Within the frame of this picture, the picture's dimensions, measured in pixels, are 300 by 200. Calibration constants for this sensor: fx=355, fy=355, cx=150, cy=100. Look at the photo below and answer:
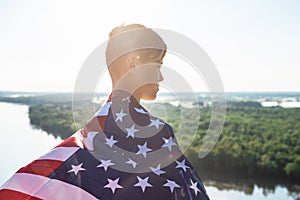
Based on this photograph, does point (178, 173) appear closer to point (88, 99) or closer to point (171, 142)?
point (171, 142)

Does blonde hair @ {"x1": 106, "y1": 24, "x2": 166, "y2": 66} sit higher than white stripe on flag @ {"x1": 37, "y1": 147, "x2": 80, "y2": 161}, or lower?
higher

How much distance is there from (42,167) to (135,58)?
1.14ft

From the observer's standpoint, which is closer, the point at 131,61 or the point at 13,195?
the point at 13,195

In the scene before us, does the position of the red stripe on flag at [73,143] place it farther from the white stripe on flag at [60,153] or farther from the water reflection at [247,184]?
the water reflection at [247,184]

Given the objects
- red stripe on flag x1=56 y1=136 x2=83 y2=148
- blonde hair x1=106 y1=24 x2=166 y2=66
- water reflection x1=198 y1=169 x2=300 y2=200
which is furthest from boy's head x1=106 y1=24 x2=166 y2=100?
water reflection x1=198 y1=169 x2=300 y2=200

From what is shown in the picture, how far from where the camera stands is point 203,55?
958 mm

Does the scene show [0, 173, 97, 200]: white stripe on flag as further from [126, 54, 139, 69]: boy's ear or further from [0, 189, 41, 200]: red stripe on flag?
[126, 54, 139, 69]: boy's ear

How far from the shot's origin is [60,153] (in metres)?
0.86

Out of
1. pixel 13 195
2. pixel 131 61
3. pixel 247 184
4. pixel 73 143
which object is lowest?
pixel 247 184

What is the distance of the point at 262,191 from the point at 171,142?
36.0 feet

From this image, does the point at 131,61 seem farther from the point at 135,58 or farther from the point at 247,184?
the point at 247,184

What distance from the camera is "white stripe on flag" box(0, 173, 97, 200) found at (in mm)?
781

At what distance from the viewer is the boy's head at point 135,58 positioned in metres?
0.90

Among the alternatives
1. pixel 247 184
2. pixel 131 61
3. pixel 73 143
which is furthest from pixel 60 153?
pixel 247 184
